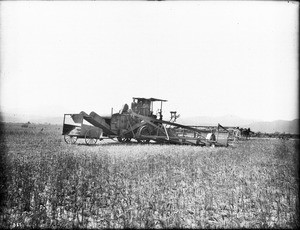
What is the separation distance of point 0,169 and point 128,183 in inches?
123

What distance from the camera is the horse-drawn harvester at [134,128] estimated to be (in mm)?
14516

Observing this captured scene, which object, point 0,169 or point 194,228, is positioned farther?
point 0,169

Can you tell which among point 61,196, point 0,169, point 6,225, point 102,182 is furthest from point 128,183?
point 0,169

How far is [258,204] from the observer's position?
4.80 m

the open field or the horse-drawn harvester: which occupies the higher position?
the horse-drawn harvester

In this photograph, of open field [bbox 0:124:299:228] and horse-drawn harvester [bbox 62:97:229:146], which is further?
horse-drawn harvester [bbox 62:97:229:146]

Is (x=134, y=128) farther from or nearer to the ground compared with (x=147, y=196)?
farther from the ground

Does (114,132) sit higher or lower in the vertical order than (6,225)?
higher

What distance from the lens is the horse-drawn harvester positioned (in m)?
14.5

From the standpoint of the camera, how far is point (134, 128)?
15.8 metres

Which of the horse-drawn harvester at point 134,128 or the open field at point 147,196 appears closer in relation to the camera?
the open field at point 147,196

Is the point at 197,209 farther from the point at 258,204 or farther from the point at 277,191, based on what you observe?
the point at 277,191

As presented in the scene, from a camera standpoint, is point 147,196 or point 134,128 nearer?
point 147,196

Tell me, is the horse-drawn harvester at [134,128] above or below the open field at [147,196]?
above
